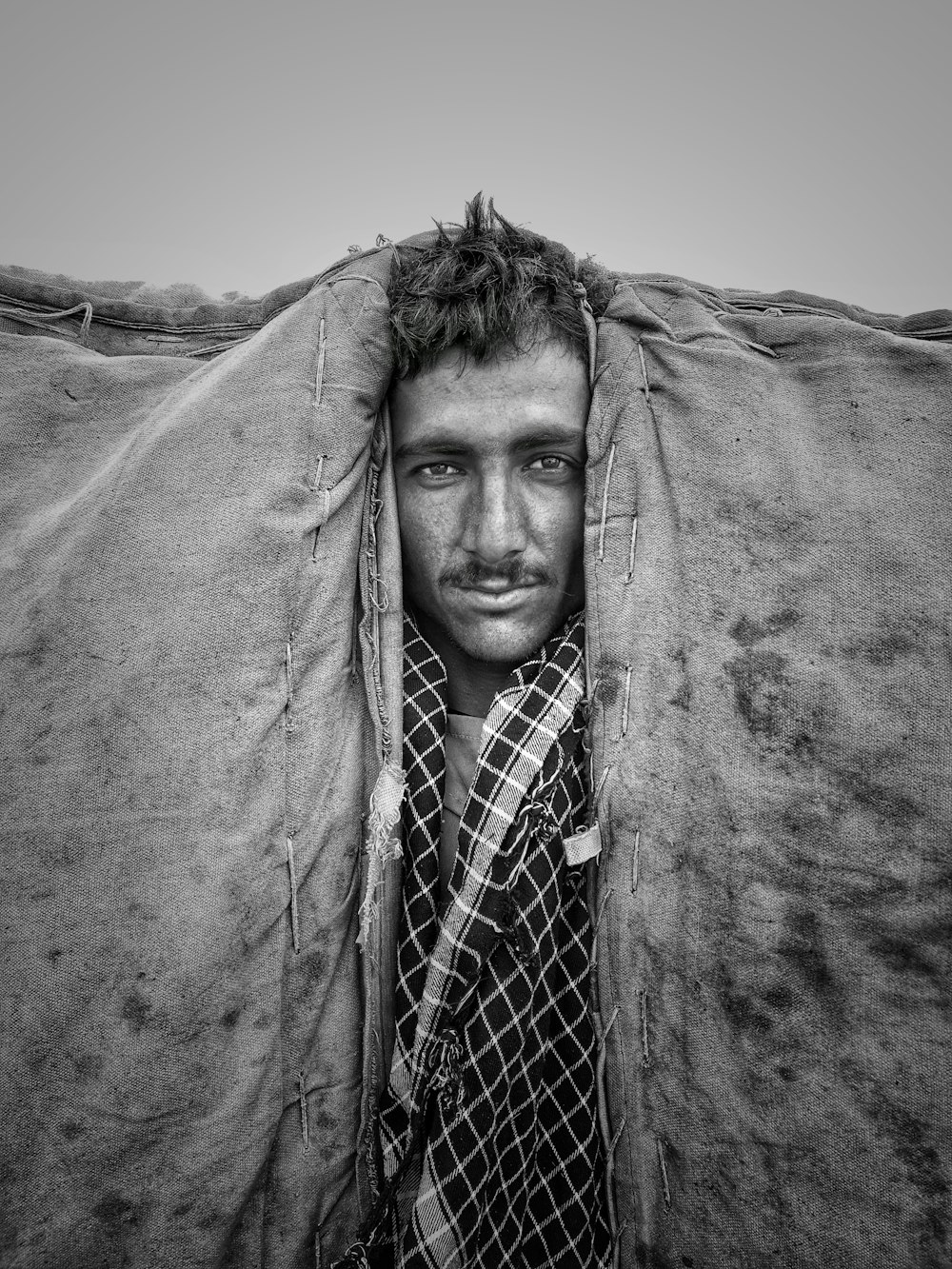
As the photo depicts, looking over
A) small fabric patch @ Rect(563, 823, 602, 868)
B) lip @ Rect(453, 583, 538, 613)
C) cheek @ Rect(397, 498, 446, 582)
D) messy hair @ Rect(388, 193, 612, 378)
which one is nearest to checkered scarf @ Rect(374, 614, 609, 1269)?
small fabric patch @ Rect(563, 823, 602, 868)

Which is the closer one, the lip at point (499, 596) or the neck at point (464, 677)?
the lip at point (499, 596)

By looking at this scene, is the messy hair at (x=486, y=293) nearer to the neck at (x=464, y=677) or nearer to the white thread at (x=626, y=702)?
the neck at (x=464, y=677)

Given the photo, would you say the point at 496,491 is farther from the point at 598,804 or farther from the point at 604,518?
the point at 598,804

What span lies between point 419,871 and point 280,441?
0.78 metres

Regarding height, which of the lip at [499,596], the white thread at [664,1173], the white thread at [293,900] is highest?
the lip at [499,596]

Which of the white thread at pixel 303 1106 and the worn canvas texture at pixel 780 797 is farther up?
the worn canvas texture at pixel 780 797

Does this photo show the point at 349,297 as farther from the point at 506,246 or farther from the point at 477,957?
the point at 477,957

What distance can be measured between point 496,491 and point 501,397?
0.17 m

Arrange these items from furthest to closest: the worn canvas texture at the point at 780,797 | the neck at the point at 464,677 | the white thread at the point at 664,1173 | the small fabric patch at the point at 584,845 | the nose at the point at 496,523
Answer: the neck at the point at 464,677 < the nose at the point at 496,523 < the small fabric patch at the point at 584,845 < the white thread at the point at 664,1173 < the worn canvas texture at the point at 780,797

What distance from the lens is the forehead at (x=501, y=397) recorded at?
128 centimetres

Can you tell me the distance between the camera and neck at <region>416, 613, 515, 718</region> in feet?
4.75

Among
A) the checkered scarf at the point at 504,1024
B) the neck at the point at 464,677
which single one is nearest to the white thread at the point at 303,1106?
the checkered scarf at the point at 504,1024

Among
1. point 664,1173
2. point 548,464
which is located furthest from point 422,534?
point 664,1173

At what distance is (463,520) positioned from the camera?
1.33 metres
